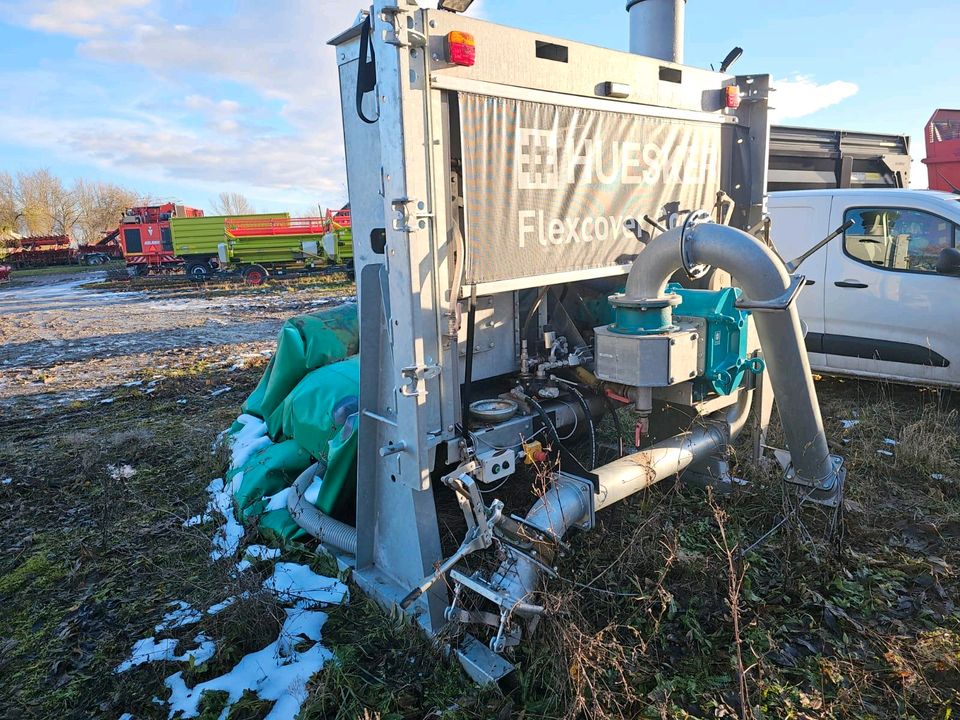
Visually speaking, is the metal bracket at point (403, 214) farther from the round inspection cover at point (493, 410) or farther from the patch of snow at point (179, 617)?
the patch of snow at point (179, 617)

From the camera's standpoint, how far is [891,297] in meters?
5.52

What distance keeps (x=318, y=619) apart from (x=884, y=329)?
5.23m

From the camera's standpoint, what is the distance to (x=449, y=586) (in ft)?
9.20

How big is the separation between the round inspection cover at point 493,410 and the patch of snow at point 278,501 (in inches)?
63.7

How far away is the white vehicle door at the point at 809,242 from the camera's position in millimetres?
5938

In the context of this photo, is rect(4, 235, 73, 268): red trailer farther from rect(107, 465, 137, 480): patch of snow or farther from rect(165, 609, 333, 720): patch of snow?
rect(165, 609, 333, 720): patch of snow

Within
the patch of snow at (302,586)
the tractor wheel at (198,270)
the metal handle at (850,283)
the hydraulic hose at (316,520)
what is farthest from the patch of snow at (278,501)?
the tractor wheel at (198,270)

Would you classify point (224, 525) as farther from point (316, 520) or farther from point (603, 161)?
point (603, 161)

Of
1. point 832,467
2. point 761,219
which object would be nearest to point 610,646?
point 832,467

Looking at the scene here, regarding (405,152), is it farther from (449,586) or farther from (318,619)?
(318,619)

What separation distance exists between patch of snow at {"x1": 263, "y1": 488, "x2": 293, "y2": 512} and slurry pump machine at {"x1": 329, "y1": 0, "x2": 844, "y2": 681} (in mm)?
734

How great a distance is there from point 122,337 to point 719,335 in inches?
460

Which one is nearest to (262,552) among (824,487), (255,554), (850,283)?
(255,554)

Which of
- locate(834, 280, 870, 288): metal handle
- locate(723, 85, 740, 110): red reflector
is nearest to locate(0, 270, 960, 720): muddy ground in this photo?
locate(834, 280, 870, 288): metal handle
